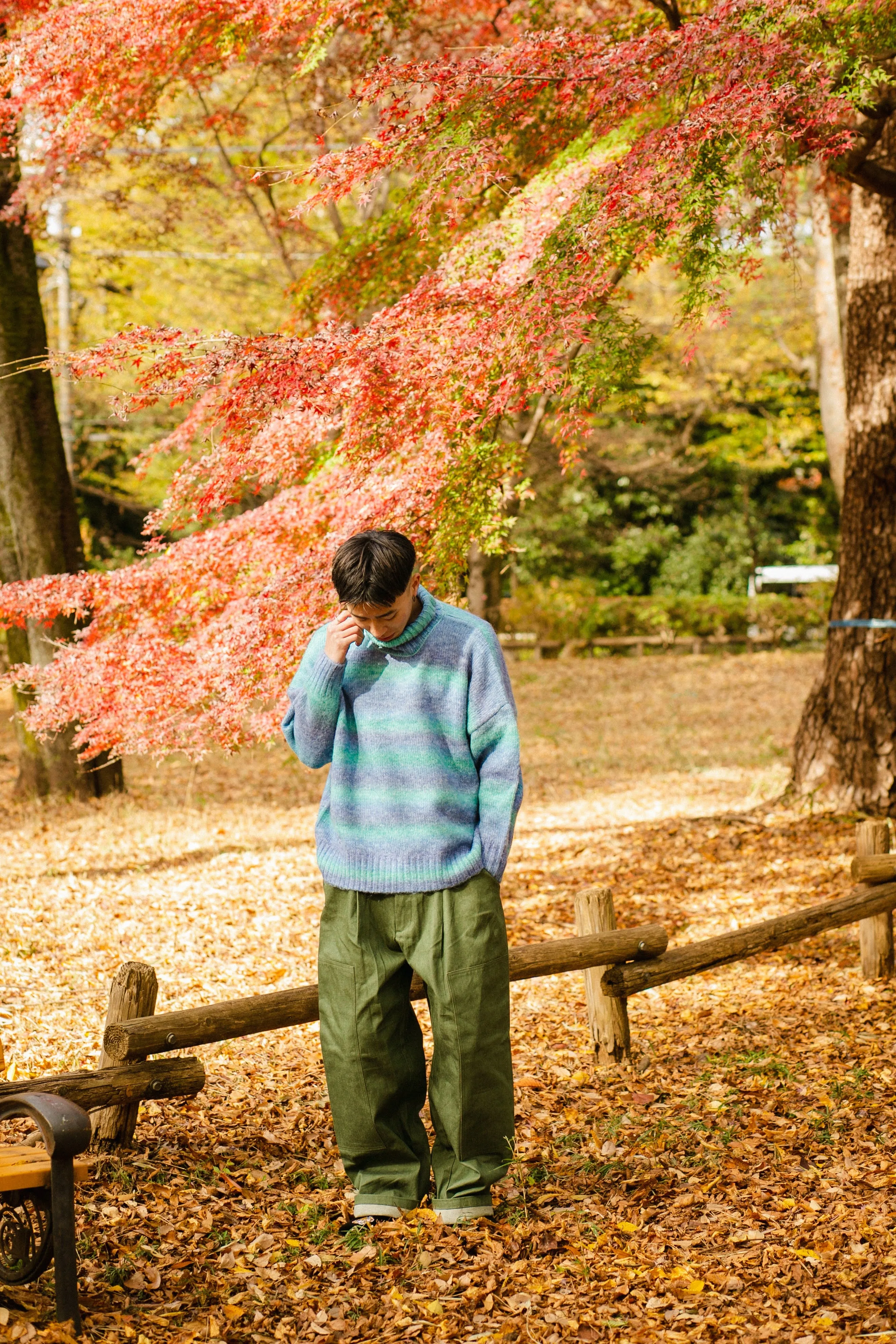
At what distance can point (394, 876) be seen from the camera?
317 cm

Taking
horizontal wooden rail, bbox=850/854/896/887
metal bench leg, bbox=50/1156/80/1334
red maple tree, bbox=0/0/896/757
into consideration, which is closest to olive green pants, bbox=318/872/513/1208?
metal bench leg, bbox=50/1156/80/1334

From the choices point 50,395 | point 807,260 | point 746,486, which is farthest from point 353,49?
point 746,486

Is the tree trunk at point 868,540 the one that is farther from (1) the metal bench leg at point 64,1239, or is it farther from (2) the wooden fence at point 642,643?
(2) the wooden fence at point 642,643

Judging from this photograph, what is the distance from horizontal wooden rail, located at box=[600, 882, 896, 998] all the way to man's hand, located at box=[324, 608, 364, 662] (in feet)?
6.41

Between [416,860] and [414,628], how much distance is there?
0.60 m

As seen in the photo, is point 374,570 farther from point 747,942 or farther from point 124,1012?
point 747,942

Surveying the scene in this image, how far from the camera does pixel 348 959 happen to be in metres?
3.25

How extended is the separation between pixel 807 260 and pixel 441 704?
517 inches

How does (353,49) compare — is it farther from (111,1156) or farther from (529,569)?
(529,569)

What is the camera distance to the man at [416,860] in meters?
3.16

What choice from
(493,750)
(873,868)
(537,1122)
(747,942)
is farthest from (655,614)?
(493,750)

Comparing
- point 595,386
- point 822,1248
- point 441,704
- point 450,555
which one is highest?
point 595,386

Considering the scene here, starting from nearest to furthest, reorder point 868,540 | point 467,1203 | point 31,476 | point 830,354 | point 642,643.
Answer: point 467,1203, point 868,540, point 31,476, point 830,354, point 642,643

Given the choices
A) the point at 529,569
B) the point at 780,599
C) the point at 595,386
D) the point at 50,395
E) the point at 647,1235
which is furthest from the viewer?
the point at 529,569
